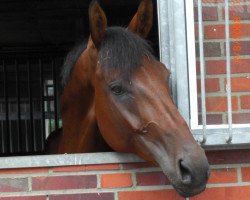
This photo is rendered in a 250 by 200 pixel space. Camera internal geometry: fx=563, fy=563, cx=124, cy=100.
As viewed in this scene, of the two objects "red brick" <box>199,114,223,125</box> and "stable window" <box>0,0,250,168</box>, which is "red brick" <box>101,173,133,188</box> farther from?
"red brick" <box>199,114,223,125</box>

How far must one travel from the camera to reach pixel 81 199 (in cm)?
272

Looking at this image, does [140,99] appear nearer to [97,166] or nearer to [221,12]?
[97,166]

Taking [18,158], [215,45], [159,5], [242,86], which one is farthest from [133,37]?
[18,158]

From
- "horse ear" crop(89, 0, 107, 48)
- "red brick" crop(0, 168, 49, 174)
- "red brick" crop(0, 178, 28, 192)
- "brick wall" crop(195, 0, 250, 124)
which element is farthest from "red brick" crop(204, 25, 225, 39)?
"red brick" crop(0, 178, 28, 192)

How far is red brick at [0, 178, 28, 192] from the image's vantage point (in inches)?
106

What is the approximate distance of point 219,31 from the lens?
281 centimetres

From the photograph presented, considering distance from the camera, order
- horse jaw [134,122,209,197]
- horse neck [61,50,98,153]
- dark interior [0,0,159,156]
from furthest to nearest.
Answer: dark interior [0,0,159,156] → horse neck [61,50,98,153] → horse jaw [134,122,209,197]

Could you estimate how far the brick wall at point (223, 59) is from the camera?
280cm

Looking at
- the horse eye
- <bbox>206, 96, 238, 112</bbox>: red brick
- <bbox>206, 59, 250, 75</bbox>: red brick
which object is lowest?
<bbox>206, 96, 238, 112</bbox>: red brick

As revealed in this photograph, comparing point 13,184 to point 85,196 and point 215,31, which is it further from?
point 215,31

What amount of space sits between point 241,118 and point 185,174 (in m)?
0.66

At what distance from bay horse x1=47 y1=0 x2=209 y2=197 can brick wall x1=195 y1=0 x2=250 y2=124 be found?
0.31 m

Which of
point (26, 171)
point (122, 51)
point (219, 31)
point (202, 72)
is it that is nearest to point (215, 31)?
point (219, 31)

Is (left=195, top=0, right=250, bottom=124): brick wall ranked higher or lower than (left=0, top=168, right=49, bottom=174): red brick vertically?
higher
